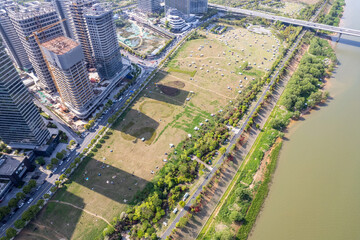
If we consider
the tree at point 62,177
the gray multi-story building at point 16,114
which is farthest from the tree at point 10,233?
the gray multi-story building at point 16,114

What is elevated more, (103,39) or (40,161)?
(103,39)

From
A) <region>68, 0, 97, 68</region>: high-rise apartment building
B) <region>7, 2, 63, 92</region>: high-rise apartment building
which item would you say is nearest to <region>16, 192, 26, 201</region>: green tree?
<region>7, 2, 63, 92</region>: high-rise apartment building

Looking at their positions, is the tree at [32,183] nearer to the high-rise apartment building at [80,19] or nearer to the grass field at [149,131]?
the grass field at [149,131]

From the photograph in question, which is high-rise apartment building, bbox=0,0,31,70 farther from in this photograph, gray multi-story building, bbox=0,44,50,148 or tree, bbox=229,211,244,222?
tree, bbox=229,211,244,222

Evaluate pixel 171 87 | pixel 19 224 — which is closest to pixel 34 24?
pixel 171 87

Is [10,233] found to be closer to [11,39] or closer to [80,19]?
[80,19]
